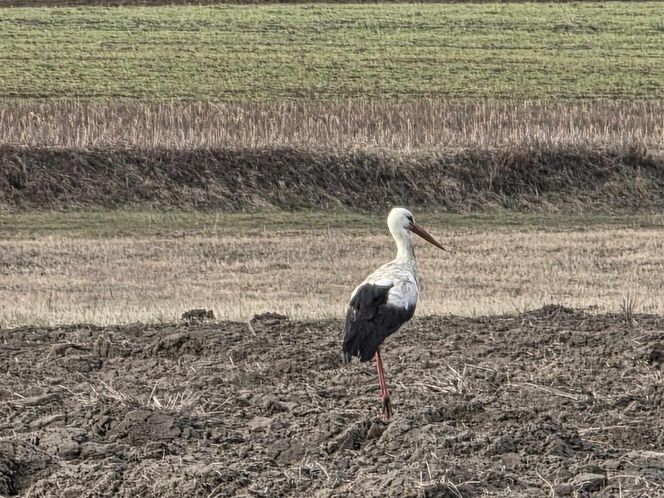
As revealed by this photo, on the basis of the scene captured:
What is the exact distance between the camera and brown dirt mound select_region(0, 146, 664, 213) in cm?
2148

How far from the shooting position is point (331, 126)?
2473cm

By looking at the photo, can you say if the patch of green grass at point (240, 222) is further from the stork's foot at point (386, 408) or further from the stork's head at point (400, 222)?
the stork's foot at point (386, 408)

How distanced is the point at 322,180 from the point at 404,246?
13.4 m

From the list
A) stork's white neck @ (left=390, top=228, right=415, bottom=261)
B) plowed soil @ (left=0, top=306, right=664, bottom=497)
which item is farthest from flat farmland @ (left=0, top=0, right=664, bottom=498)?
stork's white neck @ (left=390, top=228, right=415, bottom=261)

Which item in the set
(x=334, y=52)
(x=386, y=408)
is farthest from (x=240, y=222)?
(x=334, y=52)

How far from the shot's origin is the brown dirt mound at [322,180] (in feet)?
70.5

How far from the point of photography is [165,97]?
34.7 metres

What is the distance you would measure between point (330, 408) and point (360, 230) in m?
11.5

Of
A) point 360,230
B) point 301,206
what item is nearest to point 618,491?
point 360,230

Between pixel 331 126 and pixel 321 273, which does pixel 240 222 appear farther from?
pixel 331 126

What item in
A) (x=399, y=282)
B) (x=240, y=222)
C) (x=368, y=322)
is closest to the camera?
(x=368, y=322)

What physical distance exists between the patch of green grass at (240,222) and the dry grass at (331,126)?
7.10 feet

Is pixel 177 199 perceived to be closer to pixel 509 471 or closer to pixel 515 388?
pixel 515 388

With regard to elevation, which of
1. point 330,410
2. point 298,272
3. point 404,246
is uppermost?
point 404,246
